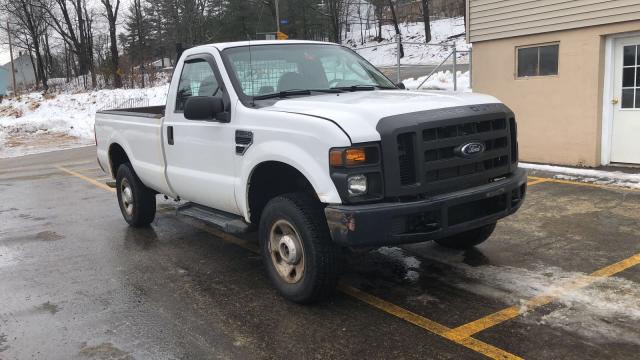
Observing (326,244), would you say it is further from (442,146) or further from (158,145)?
(158,145)

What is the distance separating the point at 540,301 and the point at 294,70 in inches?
114

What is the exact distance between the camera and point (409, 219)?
3971 mm

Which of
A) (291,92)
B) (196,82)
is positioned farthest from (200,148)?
(291,92)

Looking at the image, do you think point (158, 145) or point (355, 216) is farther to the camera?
point (158, 145)

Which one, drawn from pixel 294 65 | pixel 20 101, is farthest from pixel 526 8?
pixel 20 101

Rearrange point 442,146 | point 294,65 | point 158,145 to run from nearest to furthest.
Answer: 1. point 442,146
2. point 294,65
3. point 158,145

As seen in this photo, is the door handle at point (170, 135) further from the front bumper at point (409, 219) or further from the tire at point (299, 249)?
the front bumper at point (409, 219)

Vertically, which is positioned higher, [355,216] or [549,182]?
[355,216]

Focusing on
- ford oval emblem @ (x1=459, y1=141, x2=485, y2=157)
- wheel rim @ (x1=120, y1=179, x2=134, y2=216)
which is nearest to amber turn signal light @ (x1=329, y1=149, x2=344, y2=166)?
ford oval emblem @ (x1=459, y1=141, x2=485, y2=157)

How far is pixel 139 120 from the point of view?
21.8ft

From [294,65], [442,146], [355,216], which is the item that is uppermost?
[294,65]

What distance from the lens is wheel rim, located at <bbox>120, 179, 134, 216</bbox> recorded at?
7.32 m

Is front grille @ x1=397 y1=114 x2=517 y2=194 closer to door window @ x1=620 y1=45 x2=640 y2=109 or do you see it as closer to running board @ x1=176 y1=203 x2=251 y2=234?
running board @ x1=176 y1=203 x2=251 y2=234

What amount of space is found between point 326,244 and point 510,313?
142cm
